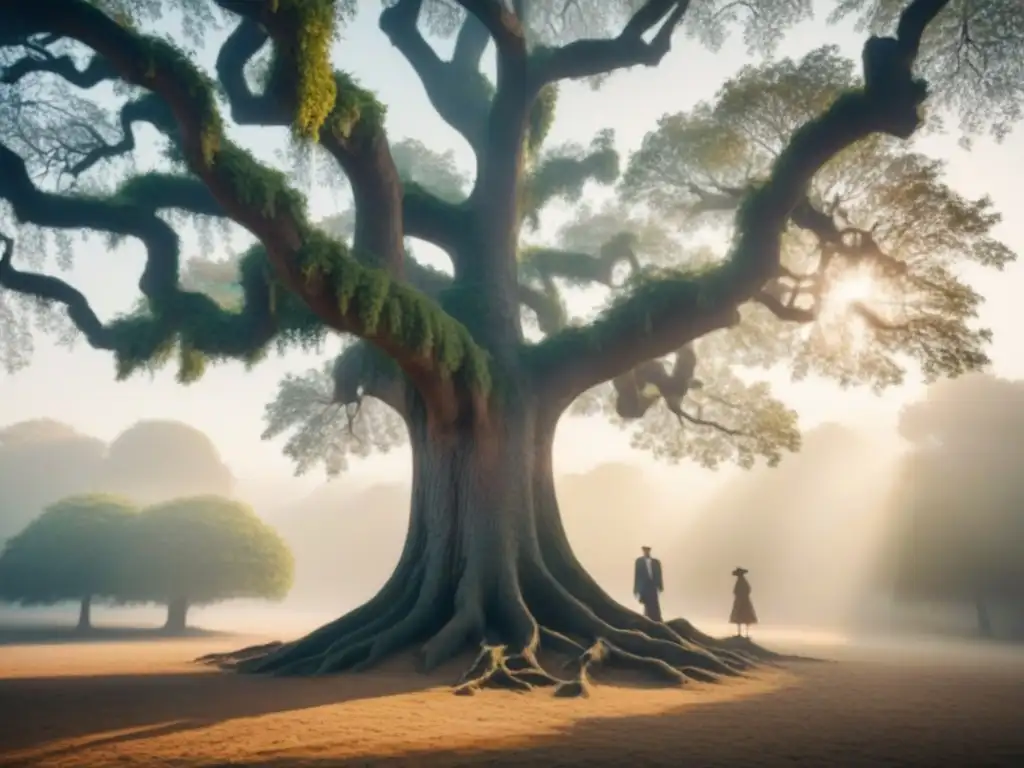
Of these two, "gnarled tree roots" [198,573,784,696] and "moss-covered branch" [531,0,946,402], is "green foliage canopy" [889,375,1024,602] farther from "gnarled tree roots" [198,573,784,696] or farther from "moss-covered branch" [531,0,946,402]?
"moss-covered branch" [531,0,946,402]

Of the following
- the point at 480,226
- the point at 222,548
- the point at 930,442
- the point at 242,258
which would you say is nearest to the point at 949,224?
the point at 480,226

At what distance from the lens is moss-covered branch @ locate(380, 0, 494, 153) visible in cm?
1753

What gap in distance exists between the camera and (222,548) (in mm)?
34688

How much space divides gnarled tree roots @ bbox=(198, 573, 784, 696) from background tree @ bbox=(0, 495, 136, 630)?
78.8 ft

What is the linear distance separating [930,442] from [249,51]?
44041 mm

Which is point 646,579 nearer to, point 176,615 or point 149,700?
point 149,700

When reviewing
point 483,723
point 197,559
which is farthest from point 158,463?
point 483,723

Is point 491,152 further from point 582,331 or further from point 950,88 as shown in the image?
point 950,88

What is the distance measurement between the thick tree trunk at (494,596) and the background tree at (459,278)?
0.16ft

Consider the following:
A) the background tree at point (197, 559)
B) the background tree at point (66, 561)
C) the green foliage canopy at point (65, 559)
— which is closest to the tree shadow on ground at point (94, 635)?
the background tree at point (66, 561)

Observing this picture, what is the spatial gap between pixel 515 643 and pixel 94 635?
27994 mm

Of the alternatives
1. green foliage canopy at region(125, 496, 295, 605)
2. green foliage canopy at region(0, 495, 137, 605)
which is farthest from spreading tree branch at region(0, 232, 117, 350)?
green foliage canopy at region(0, 495, 137, 605)

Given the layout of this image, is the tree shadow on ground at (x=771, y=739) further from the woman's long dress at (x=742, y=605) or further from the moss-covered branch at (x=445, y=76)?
the moss-covered branch at (x=445, y=76)

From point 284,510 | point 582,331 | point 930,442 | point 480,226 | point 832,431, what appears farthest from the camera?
point 284,510
